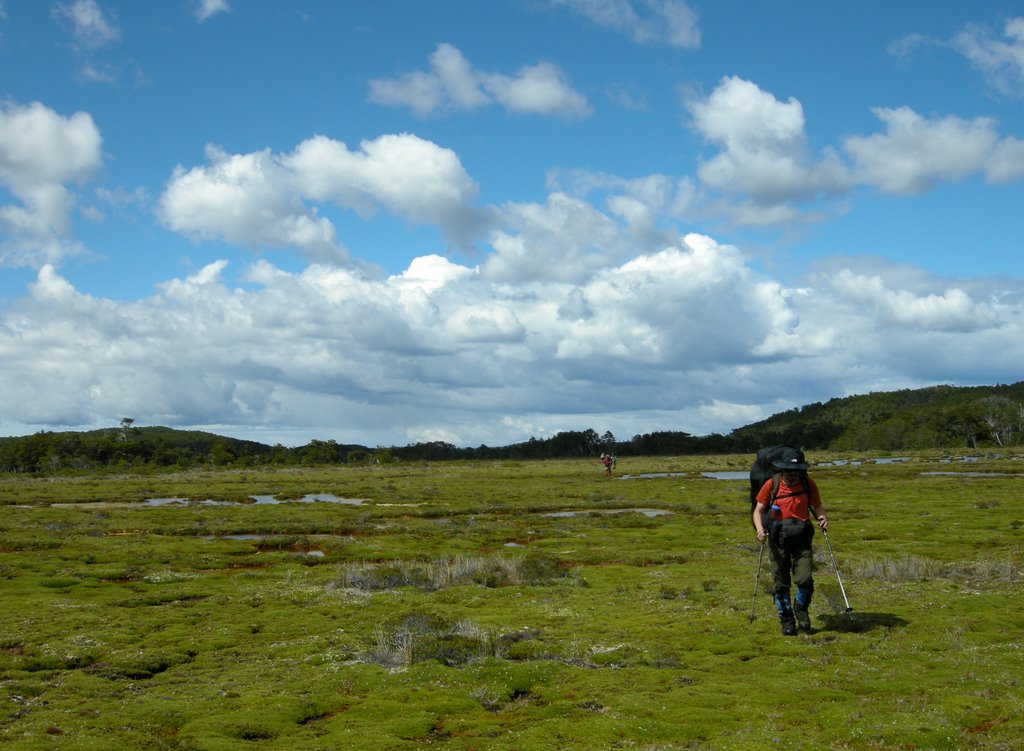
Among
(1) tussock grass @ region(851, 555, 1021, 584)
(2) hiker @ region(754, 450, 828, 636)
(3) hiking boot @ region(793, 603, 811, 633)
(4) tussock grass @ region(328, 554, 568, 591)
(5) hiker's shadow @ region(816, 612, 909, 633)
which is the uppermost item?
(2) hiker @ region(754, 450, 828, 636)

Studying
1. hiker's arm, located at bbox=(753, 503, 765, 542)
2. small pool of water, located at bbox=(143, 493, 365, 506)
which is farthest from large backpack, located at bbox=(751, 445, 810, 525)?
small pool of water, located at bbox=(143, 493, 365, 506)

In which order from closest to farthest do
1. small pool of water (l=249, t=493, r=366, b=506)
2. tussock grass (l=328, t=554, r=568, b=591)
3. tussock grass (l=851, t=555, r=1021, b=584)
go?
tussock grass (l=851, t=555, r=1021, b=584) < tussock grass (l=328, t=554, r=568, b=591) < small pool of water (l=249, t=493, r=366, b=506)

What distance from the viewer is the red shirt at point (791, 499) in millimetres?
14594

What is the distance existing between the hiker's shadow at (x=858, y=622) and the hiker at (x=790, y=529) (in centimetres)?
84

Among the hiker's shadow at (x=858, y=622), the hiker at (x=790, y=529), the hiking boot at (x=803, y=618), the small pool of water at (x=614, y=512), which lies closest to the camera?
the hiker at (x=790, y=529)

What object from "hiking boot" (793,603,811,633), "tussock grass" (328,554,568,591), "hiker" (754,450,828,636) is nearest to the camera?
"hiker" (754,450,828,636)

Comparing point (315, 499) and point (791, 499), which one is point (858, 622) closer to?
point (791, 499)

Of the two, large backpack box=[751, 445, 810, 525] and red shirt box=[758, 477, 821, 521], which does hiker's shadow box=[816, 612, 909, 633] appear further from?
large backpack box=[751, 445, 810, 525]

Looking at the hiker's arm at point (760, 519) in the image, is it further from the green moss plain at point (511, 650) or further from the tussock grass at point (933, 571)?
the tussock grass at point (933, 571)

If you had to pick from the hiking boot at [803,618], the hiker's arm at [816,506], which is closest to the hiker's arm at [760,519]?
the hiker's arm at [816,506]

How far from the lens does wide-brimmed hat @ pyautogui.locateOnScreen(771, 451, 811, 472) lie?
1466cm

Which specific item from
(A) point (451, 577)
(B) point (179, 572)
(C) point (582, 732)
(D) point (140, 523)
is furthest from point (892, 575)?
(D) point (140, 523)

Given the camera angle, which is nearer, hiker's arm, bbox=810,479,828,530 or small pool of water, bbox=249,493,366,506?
hiker's arm, bbox=810,479,828,530

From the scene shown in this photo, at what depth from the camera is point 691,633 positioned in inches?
624
